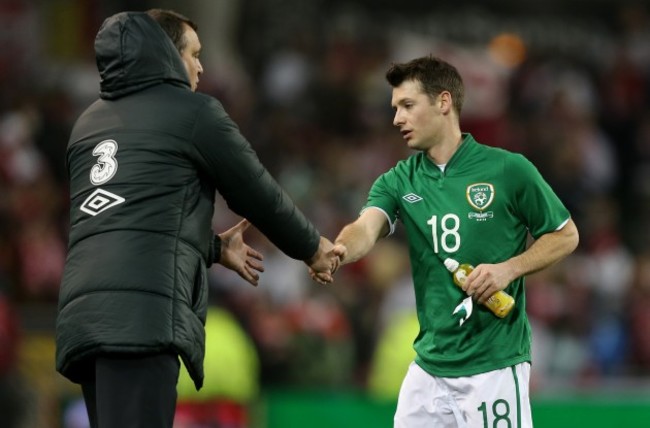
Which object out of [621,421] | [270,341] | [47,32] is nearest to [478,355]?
[621,421]

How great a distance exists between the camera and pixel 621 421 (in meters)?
9.70

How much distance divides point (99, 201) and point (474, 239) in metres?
1.72

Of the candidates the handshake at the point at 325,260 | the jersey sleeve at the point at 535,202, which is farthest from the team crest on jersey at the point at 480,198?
the handshake at the point at 325,260

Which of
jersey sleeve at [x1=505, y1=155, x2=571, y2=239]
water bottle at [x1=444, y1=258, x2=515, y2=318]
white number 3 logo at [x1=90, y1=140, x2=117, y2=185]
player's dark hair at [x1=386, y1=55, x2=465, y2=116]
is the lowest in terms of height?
water bottle at [x1=444, y1=258, x2=515, y2=318]

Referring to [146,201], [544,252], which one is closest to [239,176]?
[146,201]

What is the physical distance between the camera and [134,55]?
5.15m

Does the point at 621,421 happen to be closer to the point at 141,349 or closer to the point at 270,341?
the point at 270,341

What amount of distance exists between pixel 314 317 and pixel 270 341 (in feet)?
1.60

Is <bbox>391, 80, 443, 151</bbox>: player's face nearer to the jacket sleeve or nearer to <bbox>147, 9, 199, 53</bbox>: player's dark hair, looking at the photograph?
the jacket sleeve

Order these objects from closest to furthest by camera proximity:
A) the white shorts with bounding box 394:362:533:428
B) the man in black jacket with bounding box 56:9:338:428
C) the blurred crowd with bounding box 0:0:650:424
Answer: the man in black jacket with bounding box 56:9:338:428
the white shorts with bounding box 394:362:533:428
the blurred crowd with bounding box 0:0:650:424

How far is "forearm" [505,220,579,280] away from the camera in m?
5.77

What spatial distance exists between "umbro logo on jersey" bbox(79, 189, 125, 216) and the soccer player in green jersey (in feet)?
4.11

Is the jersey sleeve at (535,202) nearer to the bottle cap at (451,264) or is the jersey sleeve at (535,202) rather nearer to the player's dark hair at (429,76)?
the bottle cap at (451,264)

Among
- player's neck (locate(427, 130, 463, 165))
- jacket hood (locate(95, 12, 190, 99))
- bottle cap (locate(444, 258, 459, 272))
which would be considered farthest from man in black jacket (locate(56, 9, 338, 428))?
player's neck (locate(427, 130, 463, 165))
